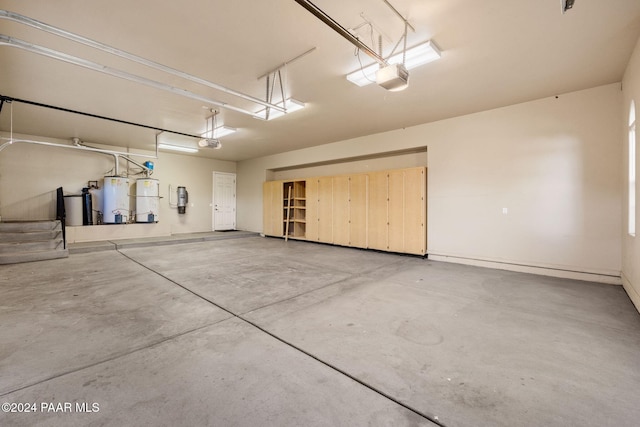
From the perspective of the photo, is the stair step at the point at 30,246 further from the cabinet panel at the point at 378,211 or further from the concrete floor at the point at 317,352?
the cabinet panel at the point at 378,211

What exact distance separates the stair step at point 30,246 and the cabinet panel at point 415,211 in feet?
26.7

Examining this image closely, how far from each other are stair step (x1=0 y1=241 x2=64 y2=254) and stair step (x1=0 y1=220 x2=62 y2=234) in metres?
0.53

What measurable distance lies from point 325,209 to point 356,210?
3.92 feet

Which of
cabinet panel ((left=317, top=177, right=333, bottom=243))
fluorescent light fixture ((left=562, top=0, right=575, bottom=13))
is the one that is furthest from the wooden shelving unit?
fluorescent light fixture ((left=562, top=0, right=575, bottom=13))

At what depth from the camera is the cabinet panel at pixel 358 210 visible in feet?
24.1

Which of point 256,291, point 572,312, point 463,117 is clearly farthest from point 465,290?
point 463,117

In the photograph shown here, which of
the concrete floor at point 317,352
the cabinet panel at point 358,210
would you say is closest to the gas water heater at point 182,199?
the concrete floor at point 317,352

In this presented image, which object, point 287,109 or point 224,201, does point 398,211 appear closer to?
point 287,109

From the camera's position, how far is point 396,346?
2311 millimetres

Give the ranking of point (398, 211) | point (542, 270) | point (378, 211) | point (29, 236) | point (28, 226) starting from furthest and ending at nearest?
point (378, 211), point (398, 211), point (28, 226), point (29, 236), point (542, 270)

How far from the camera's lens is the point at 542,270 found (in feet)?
15.5

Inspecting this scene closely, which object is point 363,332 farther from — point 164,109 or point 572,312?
point 164,109

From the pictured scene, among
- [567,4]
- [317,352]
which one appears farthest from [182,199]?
[567,4]

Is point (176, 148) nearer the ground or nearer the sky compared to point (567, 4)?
nearer the sky
